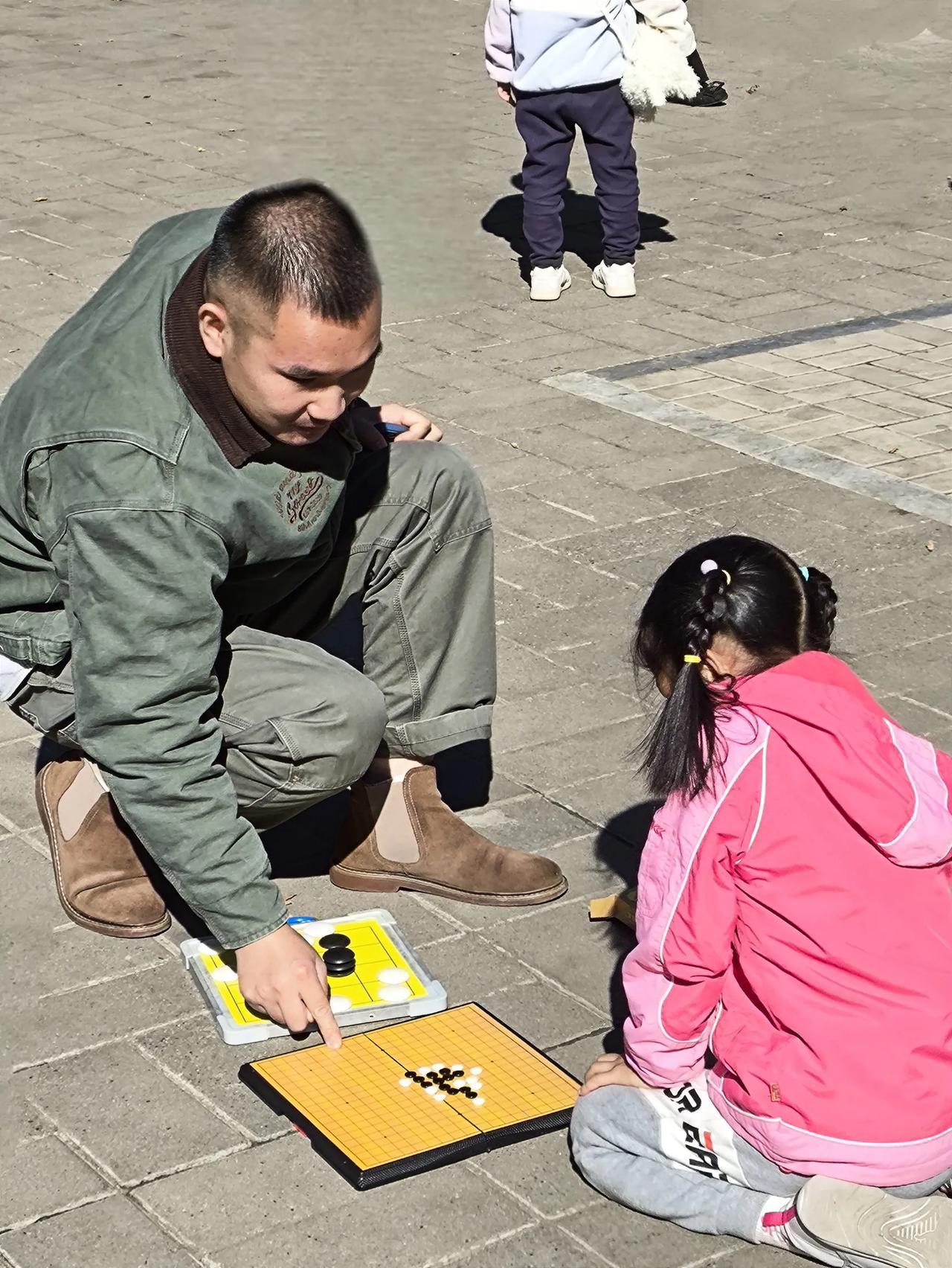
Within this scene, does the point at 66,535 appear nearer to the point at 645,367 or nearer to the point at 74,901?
the point at 74,901

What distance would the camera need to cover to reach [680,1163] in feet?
8.71

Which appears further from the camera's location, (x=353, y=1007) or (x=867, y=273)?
(x=867, y=273)

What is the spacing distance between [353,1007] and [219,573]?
0.81 meters

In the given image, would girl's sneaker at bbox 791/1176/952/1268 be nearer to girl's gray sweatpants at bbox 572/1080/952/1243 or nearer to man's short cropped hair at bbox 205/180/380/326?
girl's gray sweatpants at bbox 572/1080/952/1243

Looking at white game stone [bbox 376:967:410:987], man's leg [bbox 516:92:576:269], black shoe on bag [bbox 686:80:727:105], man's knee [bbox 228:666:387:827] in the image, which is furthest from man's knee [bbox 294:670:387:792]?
black shoe on bag [bbox 686:80:727:105]

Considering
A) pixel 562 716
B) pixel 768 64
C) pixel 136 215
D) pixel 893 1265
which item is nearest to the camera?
pixel 893 1265

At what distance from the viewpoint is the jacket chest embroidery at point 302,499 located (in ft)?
10.0

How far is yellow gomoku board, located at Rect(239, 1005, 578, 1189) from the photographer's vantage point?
2775 mm

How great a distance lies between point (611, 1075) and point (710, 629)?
2.38 ft

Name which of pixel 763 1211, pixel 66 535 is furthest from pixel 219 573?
pixel 763 1211

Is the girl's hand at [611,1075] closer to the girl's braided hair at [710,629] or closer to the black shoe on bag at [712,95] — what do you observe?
the girl's braided hair at [710,629]

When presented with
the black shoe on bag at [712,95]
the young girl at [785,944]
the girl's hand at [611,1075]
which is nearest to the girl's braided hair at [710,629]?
the young girl at [785,944]

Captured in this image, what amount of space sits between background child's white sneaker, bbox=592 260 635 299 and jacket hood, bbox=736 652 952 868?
530 centimetres

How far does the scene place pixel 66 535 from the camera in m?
2.86
